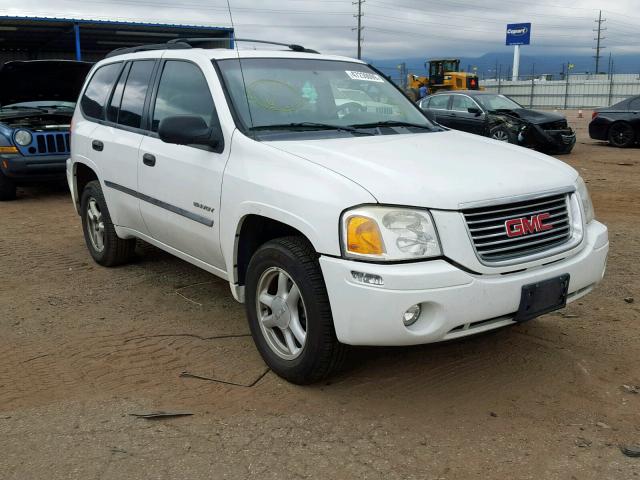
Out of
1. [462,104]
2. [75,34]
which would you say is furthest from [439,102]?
[75,34]

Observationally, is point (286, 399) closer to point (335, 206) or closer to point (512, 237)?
point (335, 206)

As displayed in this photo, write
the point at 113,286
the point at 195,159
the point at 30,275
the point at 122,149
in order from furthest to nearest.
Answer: the point at 30,275 → the point at 113,286 → the point at 122,149 → the point at 195,159

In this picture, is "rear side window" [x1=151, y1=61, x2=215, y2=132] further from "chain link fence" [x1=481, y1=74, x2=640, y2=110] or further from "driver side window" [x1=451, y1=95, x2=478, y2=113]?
"chain link fence" [x1=481, y1=74, x2=640, y2=110]

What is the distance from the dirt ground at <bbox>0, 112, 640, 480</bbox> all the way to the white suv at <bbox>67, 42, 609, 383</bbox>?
0.38m

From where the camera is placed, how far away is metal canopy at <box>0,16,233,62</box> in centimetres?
2223

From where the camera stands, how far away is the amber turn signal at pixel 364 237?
2904mm

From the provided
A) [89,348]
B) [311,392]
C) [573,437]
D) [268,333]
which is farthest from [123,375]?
[573,437]

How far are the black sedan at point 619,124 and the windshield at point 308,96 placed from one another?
1334cm

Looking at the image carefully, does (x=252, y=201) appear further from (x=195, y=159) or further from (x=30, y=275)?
(x=30, y=275)

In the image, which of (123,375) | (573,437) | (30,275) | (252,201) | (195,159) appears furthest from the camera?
(30,275)

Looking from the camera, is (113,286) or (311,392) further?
(113,286)

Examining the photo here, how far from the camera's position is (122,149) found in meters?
4.80

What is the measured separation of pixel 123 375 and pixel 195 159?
136cm

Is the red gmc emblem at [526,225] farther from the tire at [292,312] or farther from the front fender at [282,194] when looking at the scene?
the tire at [292,312]
